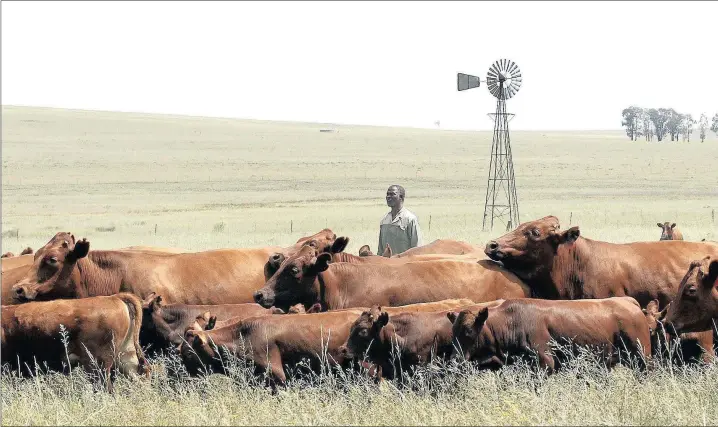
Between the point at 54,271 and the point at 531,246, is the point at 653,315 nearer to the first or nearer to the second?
the point at 531,246

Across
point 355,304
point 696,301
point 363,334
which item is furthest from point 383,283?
point 696,301

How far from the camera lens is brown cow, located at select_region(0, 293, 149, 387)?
8.48m

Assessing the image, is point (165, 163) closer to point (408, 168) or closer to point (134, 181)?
point (134, 181)

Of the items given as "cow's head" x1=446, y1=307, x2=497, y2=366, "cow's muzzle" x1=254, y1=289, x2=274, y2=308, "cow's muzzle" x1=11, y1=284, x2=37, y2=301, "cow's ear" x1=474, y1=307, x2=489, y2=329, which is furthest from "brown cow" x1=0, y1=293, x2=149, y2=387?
"cow's ear" x1=474, y1=307, x2=489, y2=329

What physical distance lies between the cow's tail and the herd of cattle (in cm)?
1

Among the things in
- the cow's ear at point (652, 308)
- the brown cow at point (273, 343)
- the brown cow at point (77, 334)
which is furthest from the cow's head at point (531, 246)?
the brown cow at point (77, 334)

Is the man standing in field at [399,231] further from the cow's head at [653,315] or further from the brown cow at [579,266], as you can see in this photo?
the cow's head at [653,315]

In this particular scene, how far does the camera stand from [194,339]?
8383 mm

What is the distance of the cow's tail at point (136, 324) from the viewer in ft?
28.3

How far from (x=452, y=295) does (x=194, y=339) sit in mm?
2706

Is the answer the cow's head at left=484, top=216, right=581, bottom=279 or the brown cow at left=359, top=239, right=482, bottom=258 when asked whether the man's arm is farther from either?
the cow's head at left=484, top=216, right=581, bottom=279

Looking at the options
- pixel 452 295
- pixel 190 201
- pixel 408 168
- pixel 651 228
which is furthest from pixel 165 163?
pixel 452 295

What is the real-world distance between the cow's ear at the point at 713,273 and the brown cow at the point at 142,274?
4736mm

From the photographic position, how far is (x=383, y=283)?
9.91 metres
